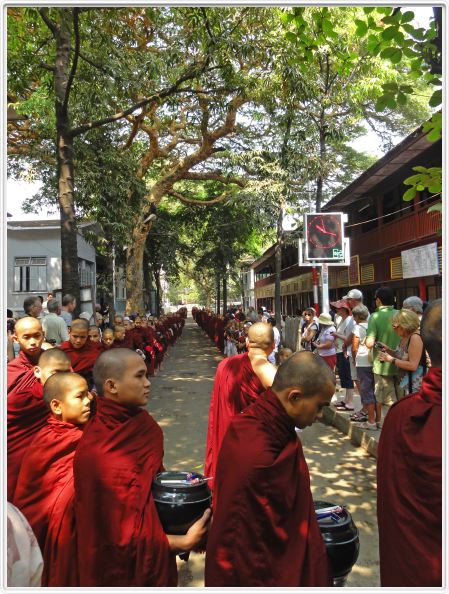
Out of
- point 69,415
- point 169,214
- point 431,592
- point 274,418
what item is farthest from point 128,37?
point 169,214

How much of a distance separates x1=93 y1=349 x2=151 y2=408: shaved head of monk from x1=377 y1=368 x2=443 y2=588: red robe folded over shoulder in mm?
1119

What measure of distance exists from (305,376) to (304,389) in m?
0.05

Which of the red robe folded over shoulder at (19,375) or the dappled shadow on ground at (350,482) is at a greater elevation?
the red robe folded over shoulder at (19,375)

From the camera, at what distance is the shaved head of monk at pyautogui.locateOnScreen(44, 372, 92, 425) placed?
2.58 m

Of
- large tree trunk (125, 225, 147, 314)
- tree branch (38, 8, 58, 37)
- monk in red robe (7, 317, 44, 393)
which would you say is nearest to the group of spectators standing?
monk in red robe (7, 317, 44, 393)

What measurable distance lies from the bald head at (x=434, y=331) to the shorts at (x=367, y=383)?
167 inches

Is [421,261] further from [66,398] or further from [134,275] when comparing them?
[134,275]

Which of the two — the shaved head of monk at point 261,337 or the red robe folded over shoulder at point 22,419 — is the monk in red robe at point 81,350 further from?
Answer: the shaved head of monk at point 261,337

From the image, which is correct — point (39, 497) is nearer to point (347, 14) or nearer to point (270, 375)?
point (270, 375)

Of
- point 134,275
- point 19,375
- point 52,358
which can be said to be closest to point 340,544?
point 52,358

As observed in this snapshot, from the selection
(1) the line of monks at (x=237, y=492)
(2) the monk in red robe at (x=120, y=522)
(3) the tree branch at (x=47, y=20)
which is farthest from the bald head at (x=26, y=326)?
(3) the tree branch at (x=47, y=20)

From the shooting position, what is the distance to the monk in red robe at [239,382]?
3.69 metres

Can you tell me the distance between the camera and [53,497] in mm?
2316

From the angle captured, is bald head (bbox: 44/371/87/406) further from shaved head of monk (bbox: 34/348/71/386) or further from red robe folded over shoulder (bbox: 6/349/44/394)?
red robe folded over shoulder (bbox: 6/349/44/394)
